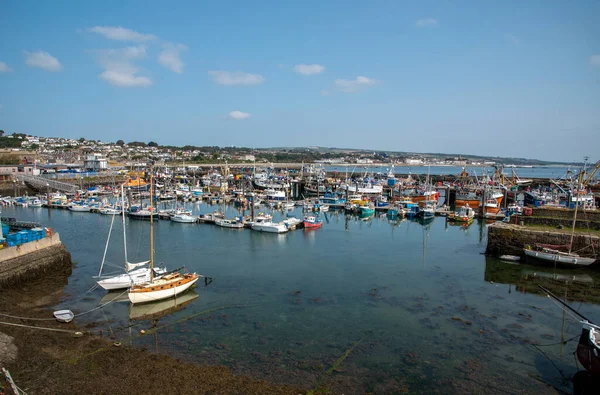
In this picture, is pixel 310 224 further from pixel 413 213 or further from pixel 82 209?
pixel 82 209

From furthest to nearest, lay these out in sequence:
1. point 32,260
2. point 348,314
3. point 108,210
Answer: point 108,210
point 32,260
point 348,314

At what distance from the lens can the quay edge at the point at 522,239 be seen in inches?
952

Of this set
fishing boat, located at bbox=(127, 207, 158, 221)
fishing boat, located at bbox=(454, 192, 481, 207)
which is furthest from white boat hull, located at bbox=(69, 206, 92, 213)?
fishing boat, located at bbox=(454, 192, 481, 207)

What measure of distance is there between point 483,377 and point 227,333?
28.3 feet

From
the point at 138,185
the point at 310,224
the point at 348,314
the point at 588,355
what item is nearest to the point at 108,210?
the point at 138,185

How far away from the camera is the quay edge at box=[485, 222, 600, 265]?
24172 mm

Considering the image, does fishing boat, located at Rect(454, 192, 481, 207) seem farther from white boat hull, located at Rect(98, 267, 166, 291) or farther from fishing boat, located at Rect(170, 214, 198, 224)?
white boat hull, located at Rect(98, 267, 166, 291)

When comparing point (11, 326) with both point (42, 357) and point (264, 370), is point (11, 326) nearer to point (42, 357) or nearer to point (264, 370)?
point (42, 357)

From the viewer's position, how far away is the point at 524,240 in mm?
25938

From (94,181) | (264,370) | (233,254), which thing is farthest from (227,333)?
(94,181)

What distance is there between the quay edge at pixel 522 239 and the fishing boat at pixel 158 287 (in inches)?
782

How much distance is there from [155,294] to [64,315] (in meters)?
3.56

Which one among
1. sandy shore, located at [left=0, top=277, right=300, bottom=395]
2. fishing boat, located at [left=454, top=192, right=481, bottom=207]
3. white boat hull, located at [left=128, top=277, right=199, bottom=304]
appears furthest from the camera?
fishing boat, located at [left=454, top=192, right=481, bottom=207]

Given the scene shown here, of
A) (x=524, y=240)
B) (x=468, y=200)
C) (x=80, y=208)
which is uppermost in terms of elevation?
(x=524, y=240)
